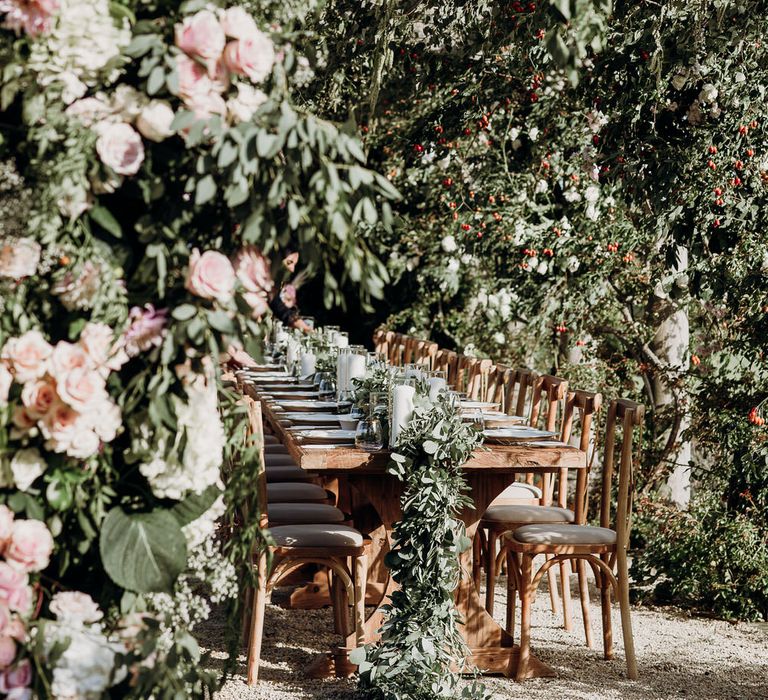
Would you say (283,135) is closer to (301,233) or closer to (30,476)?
(301,233)

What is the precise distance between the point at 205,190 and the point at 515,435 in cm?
242

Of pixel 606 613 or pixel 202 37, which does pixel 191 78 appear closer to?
pixel 202 37

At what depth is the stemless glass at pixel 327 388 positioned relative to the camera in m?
4.82

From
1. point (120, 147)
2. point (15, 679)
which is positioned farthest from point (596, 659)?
point (120, 147)

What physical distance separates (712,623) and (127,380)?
3.68m

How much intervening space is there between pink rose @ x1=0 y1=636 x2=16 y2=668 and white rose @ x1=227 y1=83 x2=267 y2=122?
79cm

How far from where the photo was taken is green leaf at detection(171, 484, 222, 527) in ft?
5.24

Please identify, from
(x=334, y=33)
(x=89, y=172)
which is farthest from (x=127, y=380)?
(x=334, y=33)

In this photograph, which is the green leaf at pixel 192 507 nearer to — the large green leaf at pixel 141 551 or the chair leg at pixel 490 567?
the large green leaf at pixel 141 551

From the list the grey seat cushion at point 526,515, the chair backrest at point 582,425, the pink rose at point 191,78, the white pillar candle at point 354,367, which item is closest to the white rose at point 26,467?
the pink rose at point 191,78

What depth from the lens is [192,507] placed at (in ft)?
5.28

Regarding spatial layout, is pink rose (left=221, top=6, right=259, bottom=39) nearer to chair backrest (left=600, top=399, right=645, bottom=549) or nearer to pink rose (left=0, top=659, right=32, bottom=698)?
pink rose (left=0, top=659, right=32, bottom=698)

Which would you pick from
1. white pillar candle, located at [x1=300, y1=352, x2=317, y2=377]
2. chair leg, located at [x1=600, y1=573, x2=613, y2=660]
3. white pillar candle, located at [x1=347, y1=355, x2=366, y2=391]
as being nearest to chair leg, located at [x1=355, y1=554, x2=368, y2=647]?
chair leg, located at [x1=600, y1=573, x2=613, y2=660]

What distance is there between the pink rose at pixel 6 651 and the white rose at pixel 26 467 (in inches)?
8.2
